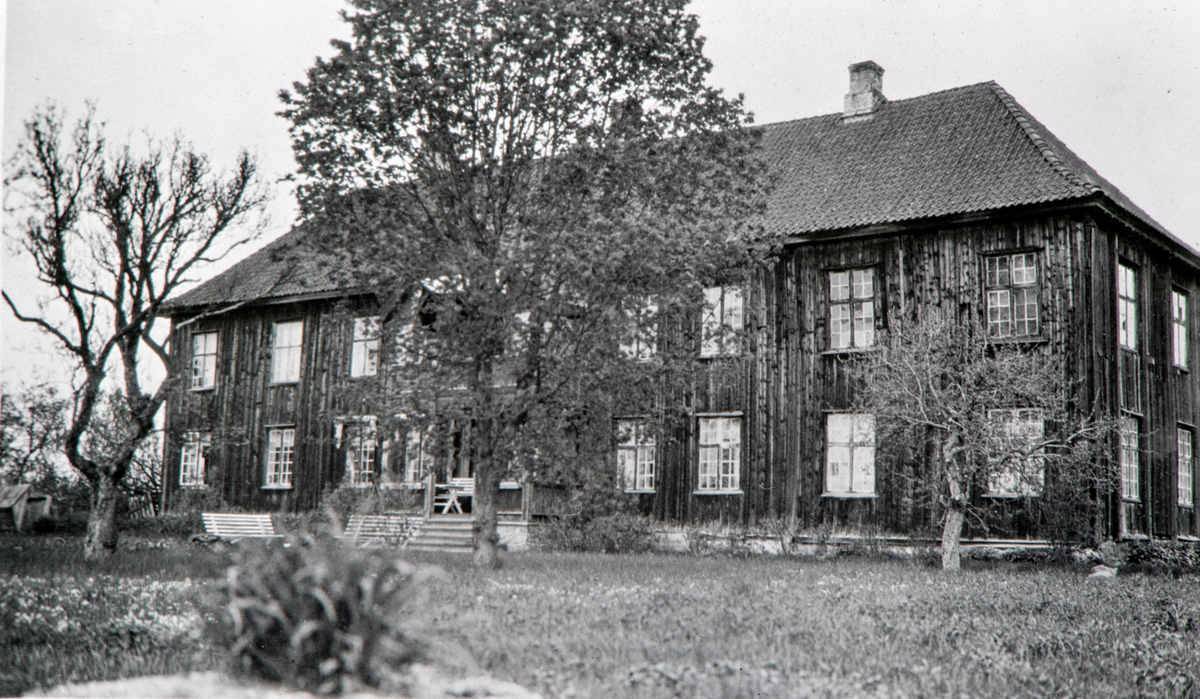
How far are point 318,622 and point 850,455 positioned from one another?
17.0m

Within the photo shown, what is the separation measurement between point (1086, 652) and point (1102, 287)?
12.5 m

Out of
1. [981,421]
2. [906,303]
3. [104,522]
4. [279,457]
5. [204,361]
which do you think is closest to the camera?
[104,522]

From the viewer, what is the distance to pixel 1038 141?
2131 centimetres

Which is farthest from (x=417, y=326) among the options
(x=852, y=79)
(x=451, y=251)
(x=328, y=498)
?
(x=852, y=79)

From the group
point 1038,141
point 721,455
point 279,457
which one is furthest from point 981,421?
point 279,457

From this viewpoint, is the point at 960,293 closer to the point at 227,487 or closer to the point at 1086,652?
the point at 1086,652

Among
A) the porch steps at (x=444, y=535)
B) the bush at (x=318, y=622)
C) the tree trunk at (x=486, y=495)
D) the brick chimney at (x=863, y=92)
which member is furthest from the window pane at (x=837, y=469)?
the bush at (x=318, y=622)

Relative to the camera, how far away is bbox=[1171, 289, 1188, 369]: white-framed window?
76.5 feet

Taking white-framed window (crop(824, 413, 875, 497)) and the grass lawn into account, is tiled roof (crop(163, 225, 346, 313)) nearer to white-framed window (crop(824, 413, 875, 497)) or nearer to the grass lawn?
white-framed window (crop(824, 413, 875, 497))

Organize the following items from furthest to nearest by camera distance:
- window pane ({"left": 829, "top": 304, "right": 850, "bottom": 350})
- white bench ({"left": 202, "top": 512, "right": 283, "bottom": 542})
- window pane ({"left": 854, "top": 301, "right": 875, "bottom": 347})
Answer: white bench ({"left": 202, "top": 512, "right": 283, "bottom": 542}) → window pane ({"left": 829, "top": 304, "right": 850, "bottom": 350}) → window pane ({"left": 854, "top": 301, "right": 875, "bottom": 347})

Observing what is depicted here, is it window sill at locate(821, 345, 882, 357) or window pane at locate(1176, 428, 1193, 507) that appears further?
window pane at locate(1176, 428, 1193, 507)

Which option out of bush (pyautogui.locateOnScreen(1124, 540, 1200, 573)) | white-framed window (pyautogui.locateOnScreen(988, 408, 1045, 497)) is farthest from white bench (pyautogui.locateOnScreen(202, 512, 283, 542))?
bush (pyautogui.locateOnScreen(1124, 540, 1200, 573))

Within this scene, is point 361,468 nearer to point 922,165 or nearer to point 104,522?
point 104,522

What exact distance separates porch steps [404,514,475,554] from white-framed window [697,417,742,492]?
5090mm
